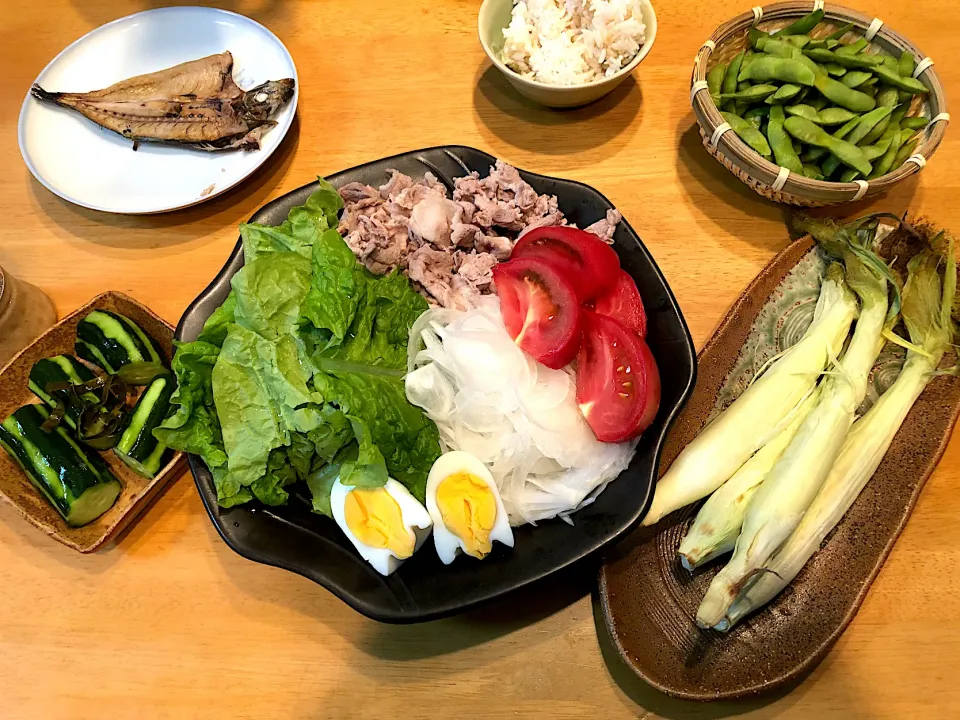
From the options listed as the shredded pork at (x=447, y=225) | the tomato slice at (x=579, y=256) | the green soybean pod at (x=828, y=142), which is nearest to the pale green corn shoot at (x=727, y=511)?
the tomato slice at (x=579, y=256)

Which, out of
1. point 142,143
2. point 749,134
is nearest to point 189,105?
point 142,143

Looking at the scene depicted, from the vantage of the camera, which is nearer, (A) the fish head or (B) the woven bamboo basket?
(B) the woven bamboo basket

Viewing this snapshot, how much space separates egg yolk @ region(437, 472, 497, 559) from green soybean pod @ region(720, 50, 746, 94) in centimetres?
155

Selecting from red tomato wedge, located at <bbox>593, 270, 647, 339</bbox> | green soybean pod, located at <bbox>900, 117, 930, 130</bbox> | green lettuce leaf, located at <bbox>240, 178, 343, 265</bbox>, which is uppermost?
green soybean pod, located at <bbox>900, 117, 930, 130</bbox>

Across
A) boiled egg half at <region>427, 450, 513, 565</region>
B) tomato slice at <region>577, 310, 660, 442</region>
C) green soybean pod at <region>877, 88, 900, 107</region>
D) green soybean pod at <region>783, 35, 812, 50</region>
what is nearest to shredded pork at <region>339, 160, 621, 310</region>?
tomato slice at <region>577, 310, 660, 442</region>

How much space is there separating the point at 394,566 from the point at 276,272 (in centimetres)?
79

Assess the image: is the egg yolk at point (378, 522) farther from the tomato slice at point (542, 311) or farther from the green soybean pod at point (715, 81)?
the green soybean pod at point (715, 81)

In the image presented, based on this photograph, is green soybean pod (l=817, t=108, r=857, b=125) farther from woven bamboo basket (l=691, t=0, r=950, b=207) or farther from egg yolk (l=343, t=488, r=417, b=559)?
egg yolk (l=343, t=488, r=417, b=559)

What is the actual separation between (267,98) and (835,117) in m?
1.94

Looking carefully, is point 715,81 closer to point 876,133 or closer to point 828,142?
point 828,142

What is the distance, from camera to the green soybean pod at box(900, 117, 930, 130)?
6.42 ft

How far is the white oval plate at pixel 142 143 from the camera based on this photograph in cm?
221

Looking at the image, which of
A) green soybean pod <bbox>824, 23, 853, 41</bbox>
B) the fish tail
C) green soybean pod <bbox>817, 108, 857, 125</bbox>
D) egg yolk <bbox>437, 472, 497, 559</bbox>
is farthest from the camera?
the fish tail

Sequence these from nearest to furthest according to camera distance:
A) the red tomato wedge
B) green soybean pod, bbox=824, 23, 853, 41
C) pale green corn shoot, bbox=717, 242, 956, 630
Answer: pale green corn shoot, bbox=717, 242, 956, 630 → the red tomato wedge → green soybean pod, bbox=824, 23, 853, 41
